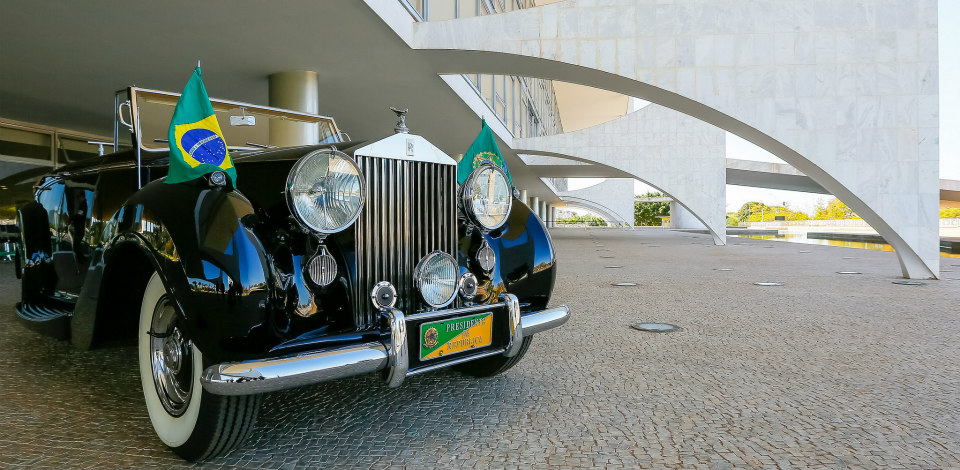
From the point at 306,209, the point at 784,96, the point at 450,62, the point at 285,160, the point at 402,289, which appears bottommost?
the point at 402,289

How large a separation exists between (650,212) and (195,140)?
76.5 metres

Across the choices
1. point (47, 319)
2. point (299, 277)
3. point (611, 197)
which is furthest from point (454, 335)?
point (611, 197)

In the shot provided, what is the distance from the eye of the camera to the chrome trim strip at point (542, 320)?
257 cm

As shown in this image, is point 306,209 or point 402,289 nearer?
point 306,209

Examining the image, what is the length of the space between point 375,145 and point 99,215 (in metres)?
1.81


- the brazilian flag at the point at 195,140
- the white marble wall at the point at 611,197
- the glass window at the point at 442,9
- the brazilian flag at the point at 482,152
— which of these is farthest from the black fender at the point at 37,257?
the white marble wall at the point at 611,197

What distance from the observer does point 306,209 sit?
2088mm

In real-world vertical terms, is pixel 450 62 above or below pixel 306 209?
above

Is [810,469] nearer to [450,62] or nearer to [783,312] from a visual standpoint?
[783,312]

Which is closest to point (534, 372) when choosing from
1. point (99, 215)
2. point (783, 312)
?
point (99, 215)

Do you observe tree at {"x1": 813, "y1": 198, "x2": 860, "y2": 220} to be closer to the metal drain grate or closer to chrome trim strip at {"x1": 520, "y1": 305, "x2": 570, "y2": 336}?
the metal drain grate

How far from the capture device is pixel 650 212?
245ft

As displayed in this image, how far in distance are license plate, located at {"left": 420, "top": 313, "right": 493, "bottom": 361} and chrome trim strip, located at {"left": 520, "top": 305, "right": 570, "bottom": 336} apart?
0.21 metres

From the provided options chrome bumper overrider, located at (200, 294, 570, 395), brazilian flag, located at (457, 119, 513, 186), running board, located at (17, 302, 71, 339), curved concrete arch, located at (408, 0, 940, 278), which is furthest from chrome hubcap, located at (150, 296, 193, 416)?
curved concrete arch, located at (408, 0, 940, 278)
